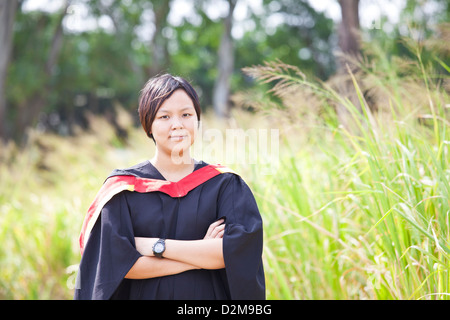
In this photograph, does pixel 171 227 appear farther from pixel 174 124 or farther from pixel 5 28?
pixel 5 28

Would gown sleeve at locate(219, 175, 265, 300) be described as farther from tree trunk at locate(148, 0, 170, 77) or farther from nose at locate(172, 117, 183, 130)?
tree trunk at locate(148, 0, 170, 77)

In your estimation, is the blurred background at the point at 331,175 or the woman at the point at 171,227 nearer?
the woman at the point at 171,227

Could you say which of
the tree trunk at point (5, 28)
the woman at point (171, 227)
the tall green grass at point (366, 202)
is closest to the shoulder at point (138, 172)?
the woman at point (171, 227)

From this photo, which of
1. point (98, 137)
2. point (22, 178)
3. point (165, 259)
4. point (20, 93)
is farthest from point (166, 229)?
point (20, 93)

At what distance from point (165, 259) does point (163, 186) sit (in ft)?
0.91

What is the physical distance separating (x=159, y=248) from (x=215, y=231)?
0.22 metres

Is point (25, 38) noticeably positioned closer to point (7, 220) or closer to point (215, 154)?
point (7, 220)

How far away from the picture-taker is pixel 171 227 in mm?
1750

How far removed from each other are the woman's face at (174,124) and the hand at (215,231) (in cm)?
32

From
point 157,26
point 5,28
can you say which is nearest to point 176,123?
point 5,28

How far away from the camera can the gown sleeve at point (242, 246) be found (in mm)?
1666

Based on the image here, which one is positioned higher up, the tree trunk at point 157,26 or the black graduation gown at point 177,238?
the tree trunk at point 157,26

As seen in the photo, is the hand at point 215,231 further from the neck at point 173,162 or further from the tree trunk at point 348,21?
the tree trunk at point 348,21

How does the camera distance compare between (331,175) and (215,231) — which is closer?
(215,231)
